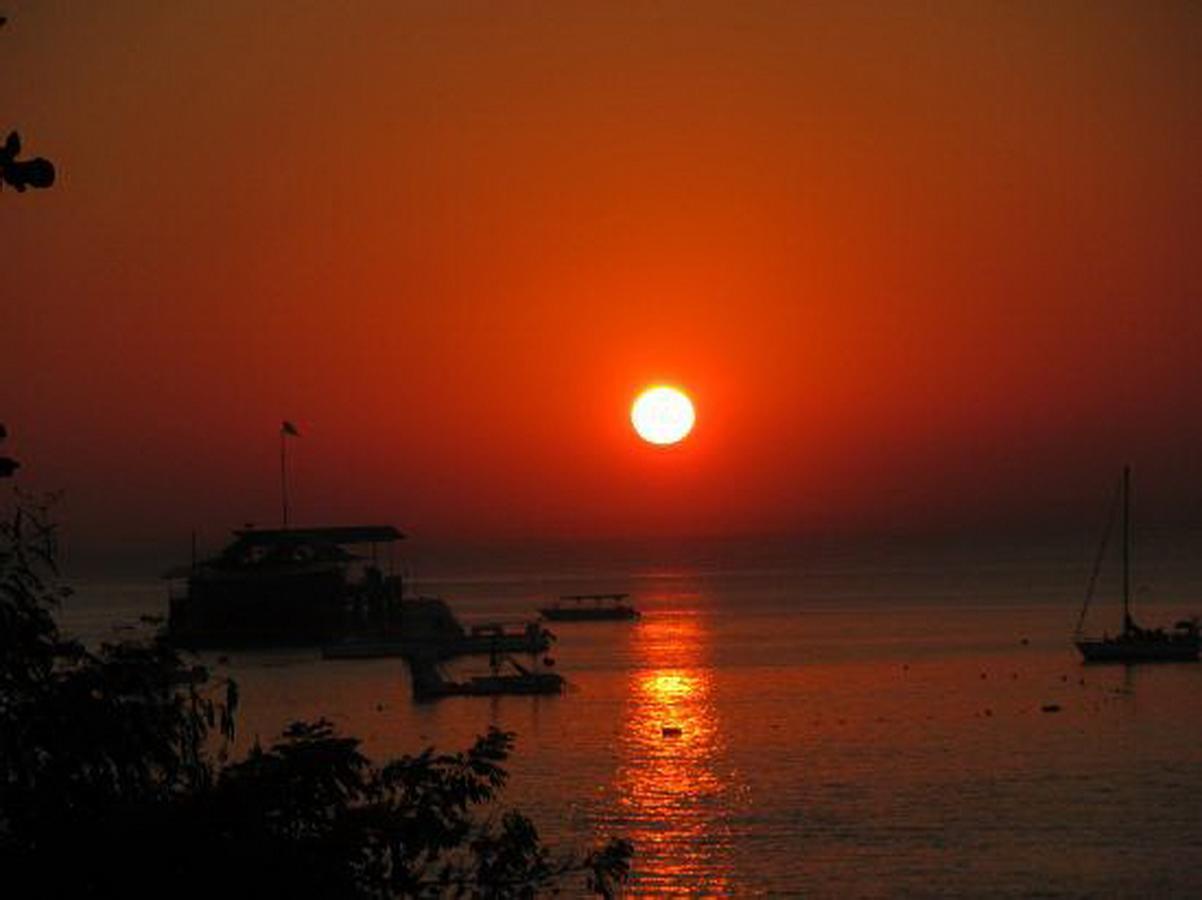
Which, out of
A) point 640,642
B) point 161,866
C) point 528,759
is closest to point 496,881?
point 161,866

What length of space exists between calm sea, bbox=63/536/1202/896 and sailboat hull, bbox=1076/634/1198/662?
3.16 ft

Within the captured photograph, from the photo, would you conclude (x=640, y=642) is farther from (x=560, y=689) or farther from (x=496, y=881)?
(x=496, y=881)

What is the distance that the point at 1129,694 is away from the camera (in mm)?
90750

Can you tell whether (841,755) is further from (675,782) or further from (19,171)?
(19,171)

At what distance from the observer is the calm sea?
47.0 meters

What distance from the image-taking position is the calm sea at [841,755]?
47031 mm

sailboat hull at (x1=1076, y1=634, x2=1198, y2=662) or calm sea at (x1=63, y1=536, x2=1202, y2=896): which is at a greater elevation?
sailboat hull at (x1=1076, y1=634, x2=1198, y2=662)

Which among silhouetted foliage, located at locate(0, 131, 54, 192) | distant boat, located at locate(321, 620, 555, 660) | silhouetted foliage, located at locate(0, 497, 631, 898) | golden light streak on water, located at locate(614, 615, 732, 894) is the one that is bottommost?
golden light streak on water, located at locate(614, 615, 732, 894)

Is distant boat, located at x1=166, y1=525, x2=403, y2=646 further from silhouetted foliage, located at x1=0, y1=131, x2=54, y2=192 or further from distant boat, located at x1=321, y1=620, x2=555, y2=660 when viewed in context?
silhouetted foliage, located at x1=0, y1=131, x2=54, y2=192

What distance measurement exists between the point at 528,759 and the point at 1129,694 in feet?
120

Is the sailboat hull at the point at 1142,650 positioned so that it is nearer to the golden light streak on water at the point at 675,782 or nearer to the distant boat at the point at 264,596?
the golden light streak on water at the point at 675,782

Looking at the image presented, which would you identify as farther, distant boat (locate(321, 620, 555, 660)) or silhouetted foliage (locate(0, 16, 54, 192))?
distant boat (locate(321, 620, 555, 660))

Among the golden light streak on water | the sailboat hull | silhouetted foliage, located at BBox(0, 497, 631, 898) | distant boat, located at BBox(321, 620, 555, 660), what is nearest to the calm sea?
the golden light streak on water

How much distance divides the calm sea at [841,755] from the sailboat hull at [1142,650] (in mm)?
962
